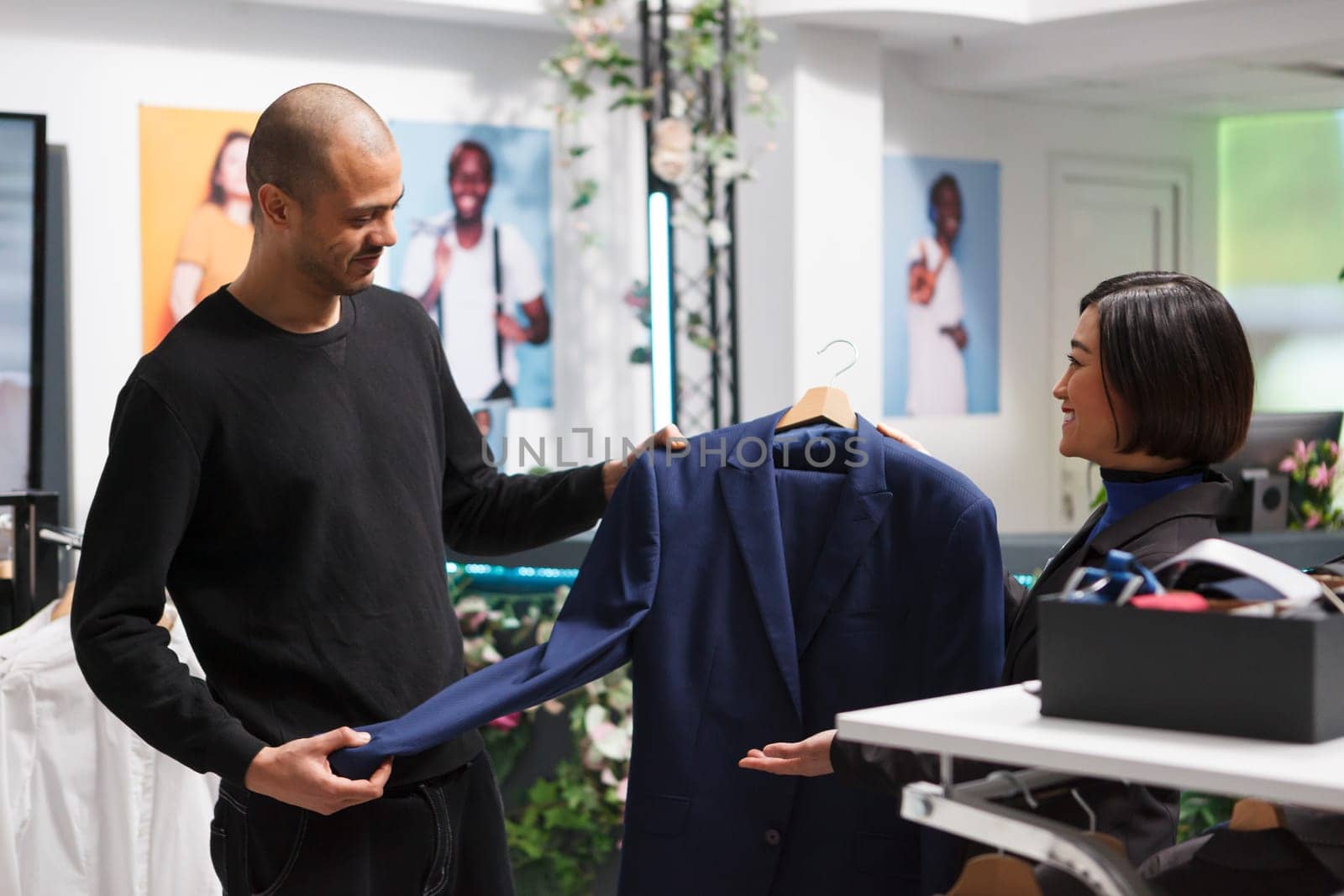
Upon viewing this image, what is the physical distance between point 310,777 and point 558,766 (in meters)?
1.70

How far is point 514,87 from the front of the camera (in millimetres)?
4969

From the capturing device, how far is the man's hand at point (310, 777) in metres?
1.68

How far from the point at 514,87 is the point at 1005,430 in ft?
8.28

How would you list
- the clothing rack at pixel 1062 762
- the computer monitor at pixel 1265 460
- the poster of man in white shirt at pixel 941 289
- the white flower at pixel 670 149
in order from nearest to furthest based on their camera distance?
the clothing rack at pixel 1062 762 → the computer monitor at pixel 1265 460 → the white flower at pixel 670 149 → the poster of man in white shirt at pixel 941 289

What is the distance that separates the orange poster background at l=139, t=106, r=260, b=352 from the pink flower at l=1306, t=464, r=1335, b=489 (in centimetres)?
337

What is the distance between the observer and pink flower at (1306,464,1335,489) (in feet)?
13.8

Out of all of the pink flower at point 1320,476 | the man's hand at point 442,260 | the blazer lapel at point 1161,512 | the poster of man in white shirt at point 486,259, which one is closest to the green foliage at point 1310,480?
the pink flower at point 1320,476

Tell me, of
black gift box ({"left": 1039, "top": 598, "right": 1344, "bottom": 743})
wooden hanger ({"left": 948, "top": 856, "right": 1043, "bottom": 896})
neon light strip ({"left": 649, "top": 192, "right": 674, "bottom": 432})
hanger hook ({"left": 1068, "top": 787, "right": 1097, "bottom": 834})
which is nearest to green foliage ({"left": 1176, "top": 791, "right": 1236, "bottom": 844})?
neon light strip ({"left": 649, "top": 192, "right": 674, "bottom": 432})

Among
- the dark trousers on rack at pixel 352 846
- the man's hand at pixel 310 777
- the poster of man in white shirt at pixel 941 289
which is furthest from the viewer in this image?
the poster of man in white shirt at pixel 941 289

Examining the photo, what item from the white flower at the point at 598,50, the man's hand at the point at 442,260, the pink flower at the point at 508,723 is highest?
the white flower at the point at 598,50

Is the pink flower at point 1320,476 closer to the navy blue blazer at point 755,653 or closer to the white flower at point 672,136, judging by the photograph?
the white flower at point 672,136

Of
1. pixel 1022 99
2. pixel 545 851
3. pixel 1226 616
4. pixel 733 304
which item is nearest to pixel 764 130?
pixel 733 304

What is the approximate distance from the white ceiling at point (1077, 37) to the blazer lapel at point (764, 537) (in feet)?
9.99

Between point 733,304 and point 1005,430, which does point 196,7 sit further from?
point 1005,430
